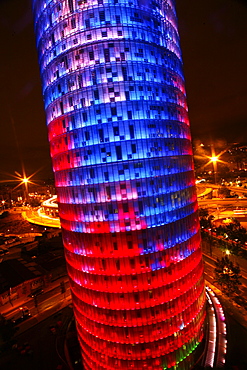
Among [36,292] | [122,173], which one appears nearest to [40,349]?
[36,292]

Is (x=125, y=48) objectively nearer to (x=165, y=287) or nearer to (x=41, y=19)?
(x=41, y=19)

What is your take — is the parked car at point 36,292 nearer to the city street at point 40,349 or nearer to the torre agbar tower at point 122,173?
the city street at point 40,349

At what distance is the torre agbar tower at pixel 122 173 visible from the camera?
4094 centimetres

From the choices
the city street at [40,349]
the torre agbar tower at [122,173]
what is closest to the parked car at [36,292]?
the city street at [40,349]

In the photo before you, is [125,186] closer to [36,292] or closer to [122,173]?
[122,173]

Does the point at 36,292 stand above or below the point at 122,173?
below

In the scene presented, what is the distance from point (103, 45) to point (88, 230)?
32886 millimetres

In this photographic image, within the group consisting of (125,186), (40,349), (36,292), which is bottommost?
(40,349)

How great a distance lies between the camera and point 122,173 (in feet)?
134

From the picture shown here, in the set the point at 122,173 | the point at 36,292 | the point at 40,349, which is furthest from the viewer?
the point at 36,292

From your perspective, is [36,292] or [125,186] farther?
[36,292]

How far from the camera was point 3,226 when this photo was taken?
170 metres

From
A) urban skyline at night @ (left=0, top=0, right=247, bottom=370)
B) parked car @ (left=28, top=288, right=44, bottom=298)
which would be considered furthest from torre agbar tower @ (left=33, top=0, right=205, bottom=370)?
parked car @ (left=28, top=288, right=44, bottom=298)

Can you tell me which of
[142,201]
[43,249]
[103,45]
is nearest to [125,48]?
[103,45]
